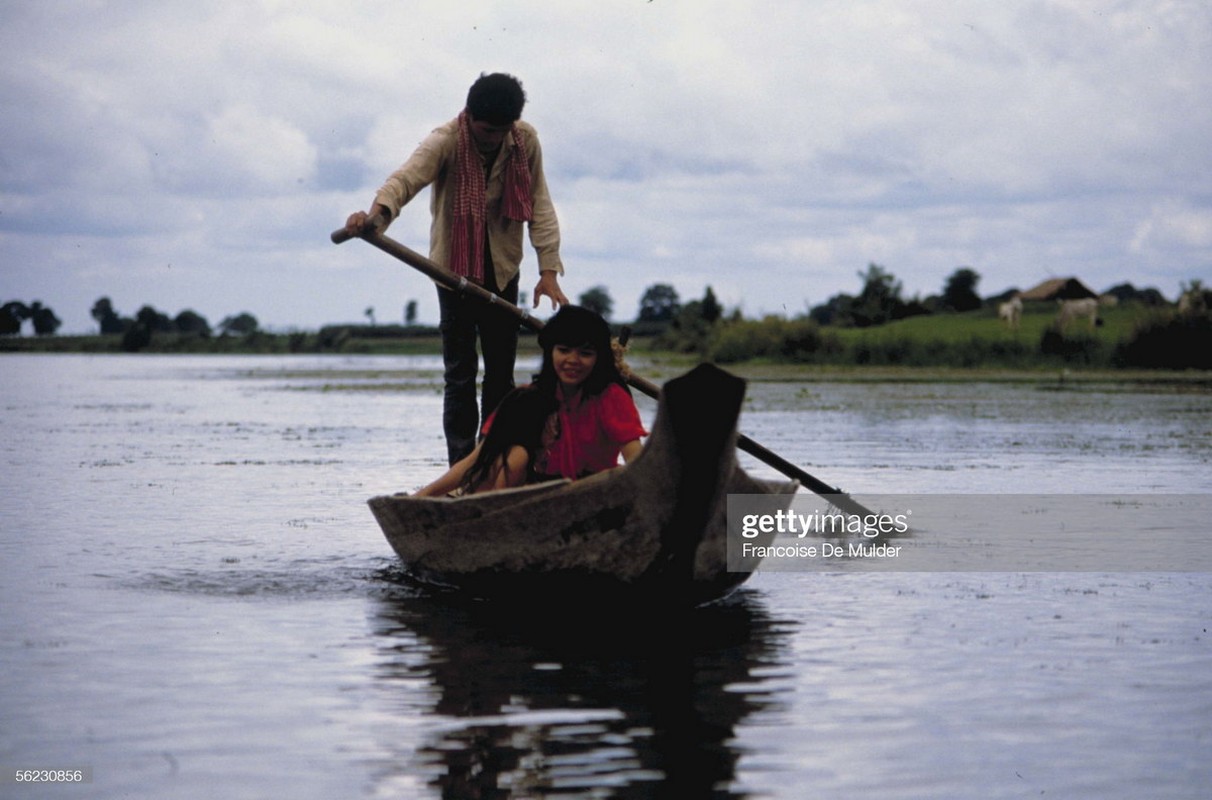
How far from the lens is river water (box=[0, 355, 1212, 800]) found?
14.3ft

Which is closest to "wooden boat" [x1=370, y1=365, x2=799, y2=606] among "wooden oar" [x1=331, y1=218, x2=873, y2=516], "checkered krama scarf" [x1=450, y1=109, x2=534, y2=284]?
"wooden oar" [x1=331, y1=218, x2=873, y2=516]

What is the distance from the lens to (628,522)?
20.5ft

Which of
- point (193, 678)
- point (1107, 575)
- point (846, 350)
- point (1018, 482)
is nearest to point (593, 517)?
point (193, 678)

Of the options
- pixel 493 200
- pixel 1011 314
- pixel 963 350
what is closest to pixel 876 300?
pixel 1011 314

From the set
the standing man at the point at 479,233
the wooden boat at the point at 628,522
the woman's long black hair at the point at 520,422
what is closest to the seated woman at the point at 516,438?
the woman's long black hair at the point at 520,422

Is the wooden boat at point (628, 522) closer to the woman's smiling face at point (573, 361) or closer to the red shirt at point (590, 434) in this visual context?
the red shirt at point (590, 434)

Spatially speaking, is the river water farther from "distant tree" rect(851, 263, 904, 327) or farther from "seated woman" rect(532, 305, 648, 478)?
"distant tree" rect(851, 263, 904, 327)

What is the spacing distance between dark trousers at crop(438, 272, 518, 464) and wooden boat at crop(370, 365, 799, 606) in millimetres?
1600

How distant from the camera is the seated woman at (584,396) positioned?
7.22m

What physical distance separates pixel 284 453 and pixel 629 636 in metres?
11.0

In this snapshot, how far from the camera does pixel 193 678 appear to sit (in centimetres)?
549

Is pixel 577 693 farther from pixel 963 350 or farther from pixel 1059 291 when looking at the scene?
pixel 1059 291

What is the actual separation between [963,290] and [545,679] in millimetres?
110395

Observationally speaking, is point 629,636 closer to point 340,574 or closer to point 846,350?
point 340,574
